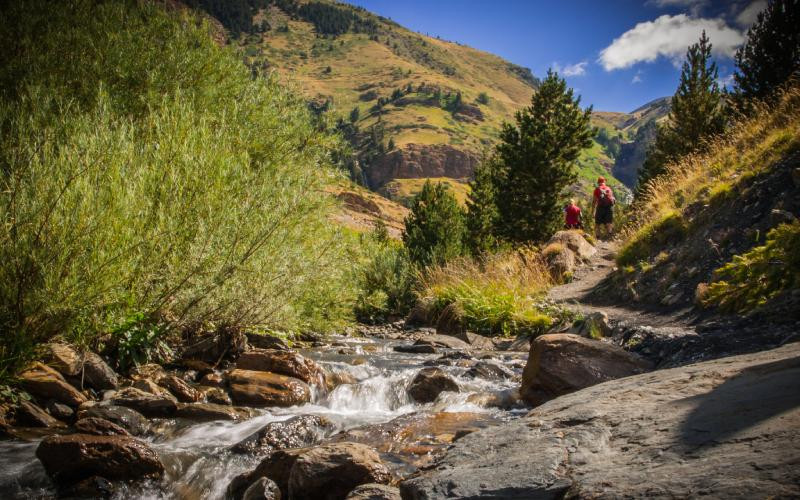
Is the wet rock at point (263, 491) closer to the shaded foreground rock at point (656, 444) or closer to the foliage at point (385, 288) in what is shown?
the shaded foreground rock at point (656, 444)

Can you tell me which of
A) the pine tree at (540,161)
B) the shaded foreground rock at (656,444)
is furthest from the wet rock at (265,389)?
the pine tree at (540,161)

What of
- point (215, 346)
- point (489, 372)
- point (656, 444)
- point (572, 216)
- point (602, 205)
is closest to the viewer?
point (656, 444)

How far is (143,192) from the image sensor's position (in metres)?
6.43

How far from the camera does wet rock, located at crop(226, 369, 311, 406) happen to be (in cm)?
639

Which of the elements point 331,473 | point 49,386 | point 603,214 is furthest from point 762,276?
point 603,214

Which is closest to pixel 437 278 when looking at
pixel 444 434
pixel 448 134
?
pixel 444 434

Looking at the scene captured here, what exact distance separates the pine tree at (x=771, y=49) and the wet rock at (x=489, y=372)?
22.8m

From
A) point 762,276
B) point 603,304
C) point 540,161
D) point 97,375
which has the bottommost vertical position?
point 97,375

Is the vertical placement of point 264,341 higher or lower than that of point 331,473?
lower

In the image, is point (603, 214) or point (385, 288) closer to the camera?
point (603, 214)

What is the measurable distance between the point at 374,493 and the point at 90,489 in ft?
8.39

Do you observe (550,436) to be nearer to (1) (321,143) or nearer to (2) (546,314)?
(2) (546,314)

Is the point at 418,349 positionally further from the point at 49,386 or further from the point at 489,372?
the point at 49,386

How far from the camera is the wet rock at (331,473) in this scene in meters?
3.47
